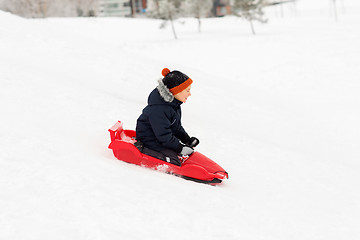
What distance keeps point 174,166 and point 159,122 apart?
63 cm

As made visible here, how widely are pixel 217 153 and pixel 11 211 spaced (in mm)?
3599

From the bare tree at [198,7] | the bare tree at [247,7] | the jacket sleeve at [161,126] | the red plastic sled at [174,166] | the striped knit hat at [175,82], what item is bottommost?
the red plastic sled at [174,166]

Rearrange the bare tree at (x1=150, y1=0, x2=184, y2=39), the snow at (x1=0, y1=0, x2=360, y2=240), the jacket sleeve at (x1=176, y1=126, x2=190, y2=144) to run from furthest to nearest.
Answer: the bare tree at (x1=150, y1=0, x2=184, y2=39), the jacket sleeve at (x1=176, y1=126, x2=190, y2=144), the snow at (x1=0, y1=0, x2=360, y2=240)

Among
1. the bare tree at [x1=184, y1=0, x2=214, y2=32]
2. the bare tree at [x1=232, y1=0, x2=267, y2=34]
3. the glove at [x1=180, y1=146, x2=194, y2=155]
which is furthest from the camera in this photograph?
the bare tree at [x1=184, y1=0, x2=214, y2=32]

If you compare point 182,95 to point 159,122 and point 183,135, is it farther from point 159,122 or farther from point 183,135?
point 183,135

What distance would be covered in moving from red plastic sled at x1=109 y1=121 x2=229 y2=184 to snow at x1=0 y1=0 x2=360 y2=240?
0.42 ft

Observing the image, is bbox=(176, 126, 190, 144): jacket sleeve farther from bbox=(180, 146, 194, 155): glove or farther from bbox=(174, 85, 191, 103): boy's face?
bbox=(174, 85, 191, 103): boy's face

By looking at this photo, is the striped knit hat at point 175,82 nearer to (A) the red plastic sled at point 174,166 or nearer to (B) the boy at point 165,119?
(B) the boy at point 165,119

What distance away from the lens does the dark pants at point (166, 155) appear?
438 cm

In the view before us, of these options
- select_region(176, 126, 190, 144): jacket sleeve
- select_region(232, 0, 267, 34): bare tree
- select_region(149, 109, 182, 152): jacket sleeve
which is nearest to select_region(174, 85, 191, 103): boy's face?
select_region(149, 109, 182, 152): jacket sleeve

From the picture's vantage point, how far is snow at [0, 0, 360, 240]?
311 cm

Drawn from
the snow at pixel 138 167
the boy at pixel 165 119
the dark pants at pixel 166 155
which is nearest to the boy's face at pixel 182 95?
the boy at pixel 165 119

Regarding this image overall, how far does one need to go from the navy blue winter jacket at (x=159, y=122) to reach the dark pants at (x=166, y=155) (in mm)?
58

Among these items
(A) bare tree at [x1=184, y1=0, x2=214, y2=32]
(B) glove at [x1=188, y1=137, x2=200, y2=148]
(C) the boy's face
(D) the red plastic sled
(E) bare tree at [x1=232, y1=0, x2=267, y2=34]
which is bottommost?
(D) the red plastic sled
